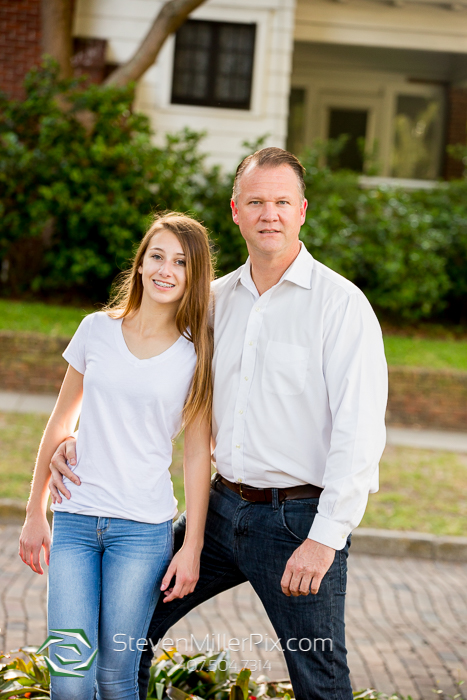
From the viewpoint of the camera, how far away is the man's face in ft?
8.63

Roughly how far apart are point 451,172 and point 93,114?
7367 millimetres

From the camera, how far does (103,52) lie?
12.0 meters

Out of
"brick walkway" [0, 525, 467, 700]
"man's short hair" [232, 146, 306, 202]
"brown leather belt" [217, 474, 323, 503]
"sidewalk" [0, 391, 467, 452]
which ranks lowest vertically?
"brick walkway" [0, 525, 467, 700]

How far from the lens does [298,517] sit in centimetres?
260

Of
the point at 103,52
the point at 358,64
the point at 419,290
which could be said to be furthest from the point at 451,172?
the point at 103,52

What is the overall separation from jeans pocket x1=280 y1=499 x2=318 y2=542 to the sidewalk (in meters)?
5.73

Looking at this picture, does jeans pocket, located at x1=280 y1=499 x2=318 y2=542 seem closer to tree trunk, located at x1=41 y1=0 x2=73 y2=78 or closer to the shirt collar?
the shirt collar

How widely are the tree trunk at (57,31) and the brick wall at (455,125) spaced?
24.3 feet

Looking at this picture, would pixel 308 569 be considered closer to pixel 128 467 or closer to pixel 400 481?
pixel 128 467

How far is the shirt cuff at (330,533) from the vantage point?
2.42 meters

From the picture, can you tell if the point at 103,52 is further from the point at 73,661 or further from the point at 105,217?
the point at 73,661

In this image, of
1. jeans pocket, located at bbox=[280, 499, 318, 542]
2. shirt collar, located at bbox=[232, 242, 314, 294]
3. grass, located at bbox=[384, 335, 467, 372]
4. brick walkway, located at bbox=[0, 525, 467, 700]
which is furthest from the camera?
grass, located at bbox=[384, 335, 467, 372]

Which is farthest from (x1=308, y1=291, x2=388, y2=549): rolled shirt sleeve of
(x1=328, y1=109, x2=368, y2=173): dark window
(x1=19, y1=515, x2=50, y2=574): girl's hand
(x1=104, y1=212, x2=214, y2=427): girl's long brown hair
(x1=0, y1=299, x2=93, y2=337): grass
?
(x1=328, y1=109, x2=368, y2=173): dark window

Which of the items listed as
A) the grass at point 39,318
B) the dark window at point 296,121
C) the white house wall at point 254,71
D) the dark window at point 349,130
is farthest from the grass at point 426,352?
the dark window at point 296,121
